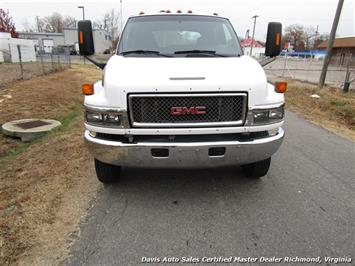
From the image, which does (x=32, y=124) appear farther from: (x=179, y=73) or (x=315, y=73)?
(x=315, y=73)

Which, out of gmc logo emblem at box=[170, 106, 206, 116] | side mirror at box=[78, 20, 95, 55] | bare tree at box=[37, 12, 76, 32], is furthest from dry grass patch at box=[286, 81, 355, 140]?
bare tree at box=[37, 12, 76, 32]

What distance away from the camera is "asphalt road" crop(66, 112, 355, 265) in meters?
2.67

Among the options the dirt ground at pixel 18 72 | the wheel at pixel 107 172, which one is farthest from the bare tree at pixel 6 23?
the wheel at pixel 107 172

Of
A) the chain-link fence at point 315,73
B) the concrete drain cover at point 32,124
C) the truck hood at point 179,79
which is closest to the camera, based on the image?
the truck hood at point 179,79

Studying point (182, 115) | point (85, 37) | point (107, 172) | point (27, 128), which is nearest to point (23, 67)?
point (27, 128)

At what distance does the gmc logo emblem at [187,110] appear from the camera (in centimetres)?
305

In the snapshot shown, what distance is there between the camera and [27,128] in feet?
20.7

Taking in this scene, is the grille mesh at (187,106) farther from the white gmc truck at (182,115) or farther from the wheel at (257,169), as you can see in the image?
the wheel at (257,169)

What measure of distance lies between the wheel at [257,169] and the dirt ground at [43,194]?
2.03 metres

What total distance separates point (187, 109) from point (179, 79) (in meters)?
0.32

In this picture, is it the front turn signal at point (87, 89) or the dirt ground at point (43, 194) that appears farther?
the front turn signal at point (87, 89)

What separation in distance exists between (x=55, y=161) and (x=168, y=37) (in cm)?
265

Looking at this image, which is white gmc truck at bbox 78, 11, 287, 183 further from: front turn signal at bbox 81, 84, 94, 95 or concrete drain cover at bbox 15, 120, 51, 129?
concrete drain cover at bbox 15, 120, 51, 129

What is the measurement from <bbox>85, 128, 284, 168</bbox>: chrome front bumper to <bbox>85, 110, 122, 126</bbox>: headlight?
0.20 meters
